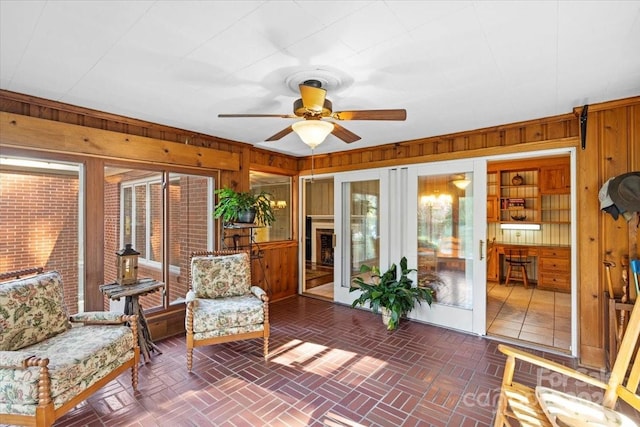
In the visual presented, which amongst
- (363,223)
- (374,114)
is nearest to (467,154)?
(363,223)

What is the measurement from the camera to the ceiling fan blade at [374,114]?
6.56ft

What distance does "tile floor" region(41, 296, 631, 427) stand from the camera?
2115mm

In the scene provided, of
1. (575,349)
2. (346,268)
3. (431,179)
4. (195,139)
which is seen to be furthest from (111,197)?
(575,349)

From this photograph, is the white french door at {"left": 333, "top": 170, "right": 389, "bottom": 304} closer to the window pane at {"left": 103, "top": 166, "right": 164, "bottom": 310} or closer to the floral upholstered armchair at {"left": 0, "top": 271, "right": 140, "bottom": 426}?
the window pane at {"left": 103, "top": 166, "right": 164, "bottom": 310}

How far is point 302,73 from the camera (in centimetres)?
213

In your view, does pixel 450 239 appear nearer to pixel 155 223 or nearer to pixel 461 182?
pixel 461 182

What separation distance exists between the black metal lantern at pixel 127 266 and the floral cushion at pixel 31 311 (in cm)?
49

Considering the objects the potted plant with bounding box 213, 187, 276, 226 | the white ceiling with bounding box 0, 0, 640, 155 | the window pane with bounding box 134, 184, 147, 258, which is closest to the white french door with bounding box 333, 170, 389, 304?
the potted plant with bounding box 213, 187, 276, 226

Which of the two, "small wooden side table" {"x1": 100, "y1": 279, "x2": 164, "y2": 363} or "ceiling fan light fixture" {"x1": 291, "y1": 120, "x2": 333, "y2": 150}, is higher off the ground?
"ceiling fan light fixture" {"x1": 291, "y1": 120, "x2": 333, "y2": 150}

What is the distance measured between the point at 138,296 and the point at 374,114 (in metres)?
2.64

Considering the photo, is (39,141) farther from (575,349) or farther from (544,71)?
(575,349)

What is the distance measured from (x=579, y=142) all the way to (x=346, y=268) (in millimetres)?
3178

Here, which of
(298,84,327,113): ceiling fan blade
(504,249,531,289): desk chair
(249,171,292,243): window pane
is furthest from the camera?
(504,249,531,289): desk chair

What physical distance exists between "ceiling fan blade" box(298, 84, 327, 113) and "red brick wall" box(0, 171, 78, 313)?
2.49m
